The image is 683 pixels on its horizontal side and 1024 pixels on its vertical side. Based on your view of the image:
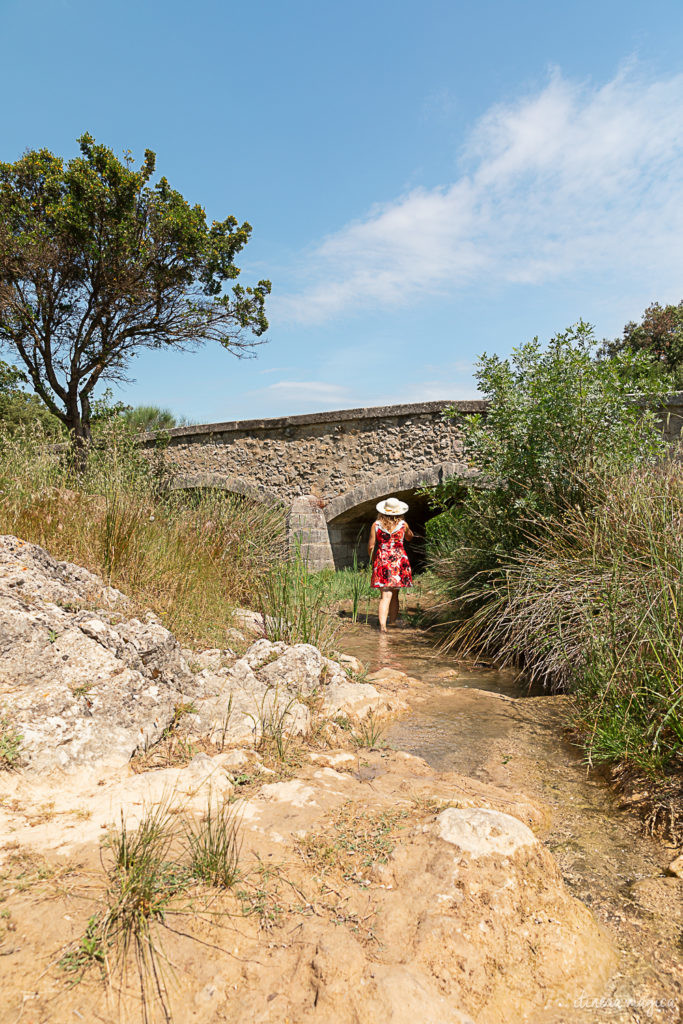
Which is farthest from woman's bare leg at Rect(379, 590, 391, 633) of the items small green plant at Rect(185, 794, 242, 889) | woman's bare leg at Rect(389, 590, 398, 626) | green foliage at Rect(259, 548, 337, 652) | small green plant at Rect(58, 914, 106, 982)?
small green plant at Rect(58, 914, 106, 982)

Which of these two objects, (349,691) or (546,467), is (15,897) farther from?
(546,467)

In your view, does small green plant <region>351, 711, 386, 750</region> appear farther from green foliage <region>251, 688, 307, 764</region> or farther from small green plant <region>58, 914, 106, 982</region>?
small green plant <region>58, 914, 106, 982</region>

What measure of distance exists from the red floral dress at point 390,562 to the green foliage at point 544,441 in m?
0.65

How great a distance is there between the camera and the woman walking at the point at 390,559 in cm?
759

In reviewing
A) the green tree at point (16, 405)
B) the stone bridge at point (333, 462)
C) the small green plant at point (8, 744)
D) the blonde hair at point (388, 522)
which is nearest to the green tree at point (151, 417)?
the green tree at point (16, 405)

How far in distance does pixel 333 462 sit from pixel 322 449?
345 mm

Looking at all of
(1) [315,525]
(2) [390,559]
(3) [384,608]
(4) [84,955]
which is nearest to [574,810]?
(4) [84,955]

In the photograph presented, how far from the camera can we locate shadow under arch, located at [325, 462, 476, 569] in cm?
1062

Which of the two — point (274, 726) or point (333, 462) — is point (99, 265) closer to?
point (333, 462)

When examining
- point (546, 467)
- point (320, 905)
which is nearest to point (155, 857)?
point (320, 905)

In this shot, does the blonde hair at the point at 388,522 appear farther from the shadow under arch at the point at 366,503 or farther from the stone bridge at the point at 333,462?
the stone bridge at the point at 333,462

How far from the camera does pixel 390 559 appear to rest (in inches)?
302

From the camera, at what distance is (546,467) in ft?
19.6

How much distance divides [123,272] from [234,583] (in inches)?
377
